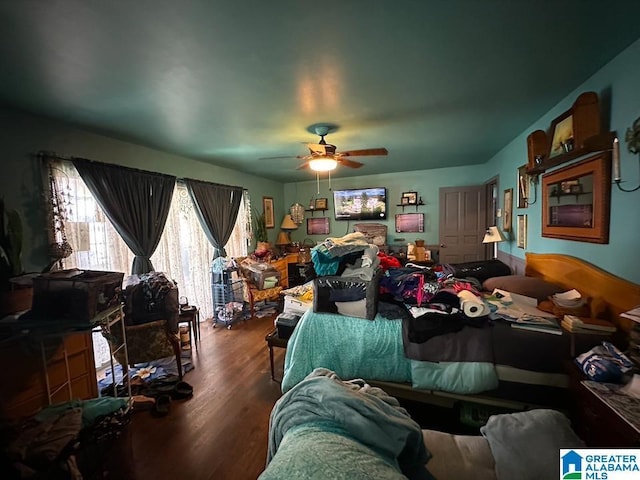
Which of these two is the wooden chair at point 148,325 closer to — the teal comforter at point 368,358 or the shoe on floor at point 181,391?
the shoe on floor at point 181,391

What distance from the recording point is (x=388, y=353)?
1.85 meters

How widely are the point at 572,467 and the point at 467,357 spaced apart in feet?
2.37

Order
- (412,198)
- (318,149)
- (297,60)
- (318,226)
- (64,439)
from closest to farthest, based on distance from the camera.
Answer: (64,439)
(297,60)
(318,149)
(412,198)
(318,226)

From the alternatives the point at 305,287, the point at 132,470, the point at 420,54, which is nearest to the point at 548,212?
the point at 420,54

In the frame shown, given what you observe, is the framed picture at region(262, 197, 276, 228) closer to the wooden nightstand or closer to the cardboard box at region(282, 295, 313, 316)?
the cardboard box at region(282, 295, 313, 316)

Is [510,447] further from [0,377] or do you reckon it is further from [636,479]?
[0,377]

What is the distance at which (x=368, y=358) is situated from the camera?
189 centimetres

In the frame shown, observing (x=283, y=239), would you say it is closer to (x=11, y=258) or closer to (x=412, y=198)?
(x=412, y=198)

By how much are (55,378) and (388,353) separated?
208cm

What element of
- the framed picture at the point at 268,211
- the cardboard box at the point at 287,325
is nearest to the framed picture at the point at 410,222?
the framed picture at the point at 268,211

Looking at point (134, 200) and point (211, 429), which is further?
point (134, 200)

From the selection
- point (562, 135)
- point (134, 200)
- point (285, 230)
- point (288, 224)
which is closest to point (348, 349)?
point (562, 135)

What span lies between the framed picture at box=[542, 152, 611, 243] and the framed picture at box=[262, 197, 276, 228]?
4.37 metres

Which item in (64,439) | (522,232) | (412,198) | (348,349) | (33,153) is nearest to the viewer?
(64,439)
